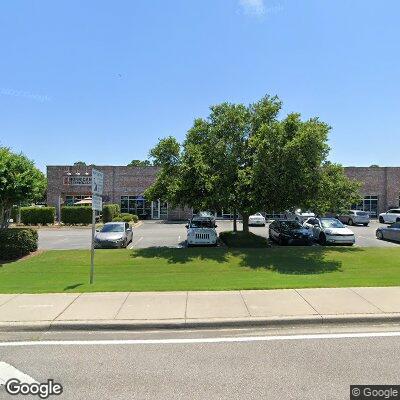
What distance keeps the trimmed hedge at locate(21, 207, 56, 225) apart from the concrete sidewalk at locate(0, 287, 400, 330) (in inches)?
1279

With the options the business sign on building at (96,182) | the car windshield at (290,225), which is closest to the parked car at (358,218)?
the car windshield at (290,225)

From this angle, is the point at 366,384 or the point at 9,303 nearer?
the point at 366,384

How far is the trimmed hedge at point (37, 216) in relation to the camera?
4000 cm

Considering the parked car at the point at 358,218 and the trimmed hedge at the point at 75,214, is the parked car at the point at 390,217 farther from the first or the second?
the trimmed hedge at the point at 75,214

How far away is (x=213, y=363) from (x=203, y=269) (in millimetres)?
9153

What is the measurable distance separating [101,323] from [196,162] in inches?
447

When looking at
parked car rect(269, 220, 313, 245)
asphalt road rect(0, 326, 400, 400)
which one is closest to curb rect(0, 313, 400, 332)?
asphalt road rect(0, 326, 400, 400)

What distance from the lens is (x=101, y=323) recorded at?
7.12 meters

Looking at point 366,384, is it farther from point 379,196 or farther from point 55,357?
point 379,196

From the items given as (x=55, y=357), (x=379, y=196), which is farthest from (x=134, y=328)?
(x=379, y=196)

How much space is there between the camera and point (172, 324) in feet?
23.3

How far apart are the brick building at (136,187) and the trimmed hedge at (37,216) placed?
657 centimetres

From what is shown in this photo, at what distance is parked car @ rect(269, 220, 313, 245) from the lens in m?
21.5

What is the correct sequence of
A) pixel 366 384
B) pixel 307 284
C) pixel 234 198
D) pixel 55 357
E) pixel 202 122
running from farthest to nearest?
pixel 202 122, pixel 234 198, pixel 307 284, pixel 55 357, pixel 366 384
